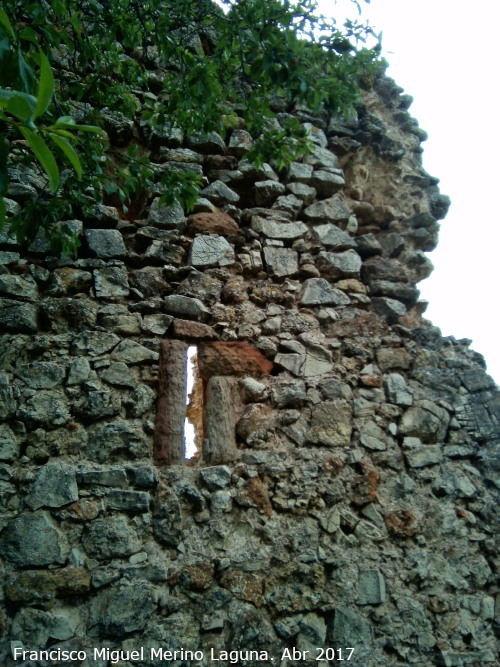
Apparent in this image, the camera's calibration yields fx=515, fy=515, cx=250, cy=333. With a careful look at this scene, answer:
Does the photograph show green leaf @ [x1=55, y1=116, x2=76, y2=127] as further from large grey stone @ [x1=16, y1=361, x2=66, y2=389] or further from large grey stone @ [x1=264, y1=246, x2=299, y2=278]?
large grey stone @ [x1=264, y1=246, x2=299, y2=278]

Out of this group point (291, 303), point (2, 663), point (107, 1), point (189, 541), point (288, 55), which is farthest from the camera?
point (291, 303)

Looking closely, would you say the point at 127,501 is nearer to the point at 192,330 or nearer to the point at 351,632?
the point at 192,330

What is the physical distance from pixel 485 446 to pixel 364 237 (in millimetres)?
1399

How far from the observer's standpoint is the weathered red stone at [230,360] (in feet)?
8.38

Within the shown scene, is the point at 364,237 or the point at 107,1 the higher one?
the point at 107,1

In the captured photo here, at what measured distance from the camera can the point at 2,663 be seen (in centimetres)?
175

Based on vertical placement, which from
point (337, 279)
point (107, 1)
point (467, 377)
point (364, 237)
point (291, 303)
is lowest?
point (467, 377)

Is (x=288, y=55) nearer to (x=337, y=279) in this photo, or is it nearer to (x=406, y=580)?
(x=337, y=279)

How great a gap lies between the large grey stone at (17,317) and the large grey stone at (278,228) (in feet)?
4.33

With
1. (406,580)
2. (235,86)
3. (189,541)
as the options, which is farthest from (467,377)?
(235,86)

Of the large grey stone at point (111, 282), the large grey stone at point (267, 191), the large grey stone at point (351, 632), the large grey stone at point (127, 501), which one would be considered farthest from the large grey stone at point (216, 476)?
the large grey stone at point (267, 191)

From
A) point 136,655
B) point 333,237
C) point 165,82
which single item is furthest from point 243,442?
point 165,82

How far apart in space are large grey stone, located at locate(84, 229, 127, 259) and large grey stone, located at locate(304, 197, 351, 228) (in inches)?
45.8

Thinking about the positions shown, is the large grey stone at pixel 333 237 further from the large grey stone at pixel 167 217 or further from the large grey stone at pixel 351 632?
the large grey stone at pixel 351 632
